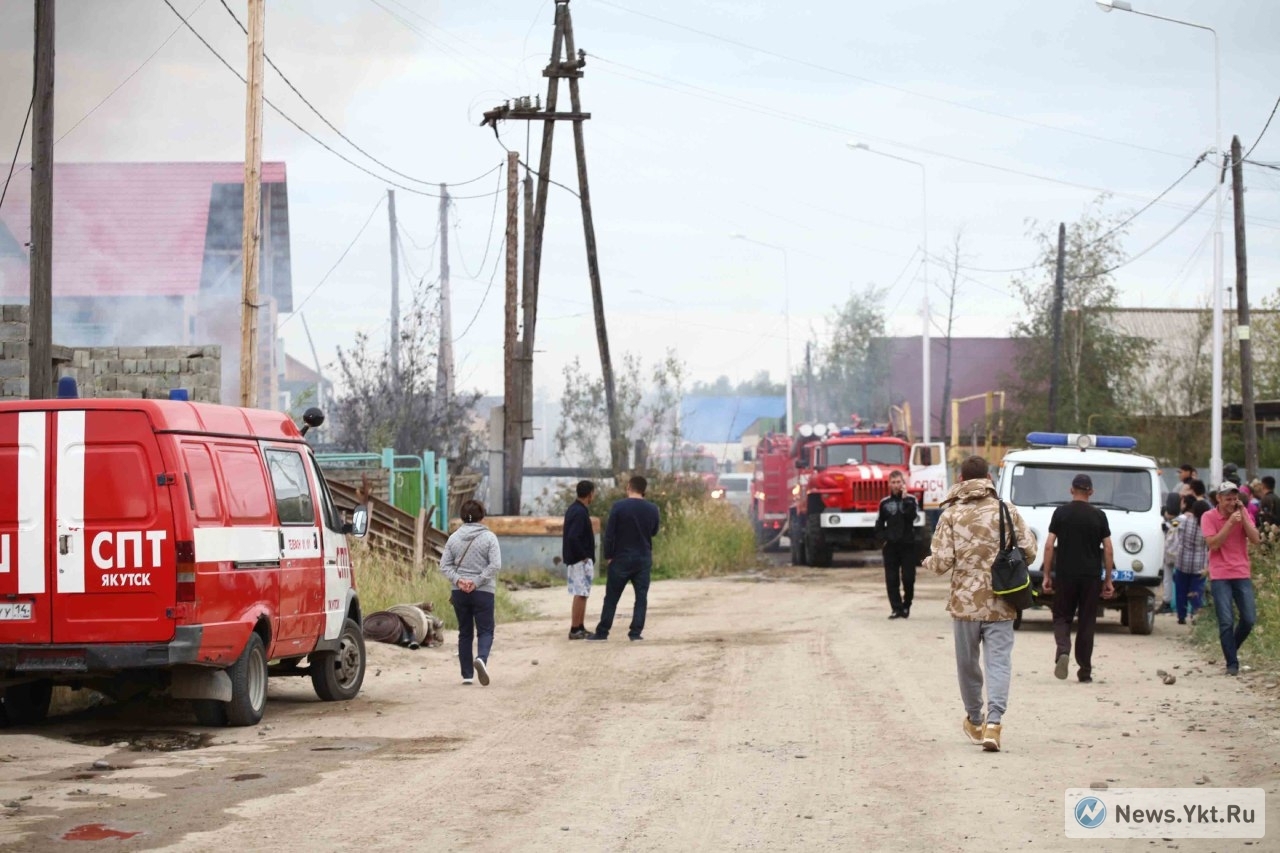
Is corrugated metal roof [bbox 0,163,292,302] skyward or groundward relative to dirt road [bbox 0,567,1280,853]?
skyward

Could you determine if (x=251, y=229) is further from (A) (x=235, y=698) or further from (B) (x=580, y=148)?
(B) (x=580, y=148)

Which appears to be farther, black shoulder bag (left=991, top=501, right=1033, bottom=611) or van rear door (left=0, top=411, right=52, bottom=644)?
van rear door (left=0, top=411, right=52, bottom=644)

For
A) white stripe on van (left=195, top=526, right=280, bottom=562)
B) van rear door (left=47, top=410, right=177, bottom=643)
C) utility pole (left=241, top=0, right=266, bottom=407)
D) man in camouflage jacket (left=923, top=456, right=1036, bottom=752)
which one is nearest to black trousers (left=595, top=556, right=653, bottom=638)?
utility pole (left=241, top=0, right=266, bottom=407)

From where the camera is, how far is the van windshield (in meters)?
20.0

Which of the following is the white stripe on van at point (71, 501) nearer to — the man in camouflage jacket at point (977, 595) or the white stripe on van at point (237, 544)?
the white stripe on van at point (237, 544)

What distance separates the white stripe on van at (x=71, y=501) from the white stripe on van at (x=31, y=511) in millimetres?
124

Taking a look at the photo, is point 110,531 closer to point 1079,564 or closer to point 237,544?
point 237,544

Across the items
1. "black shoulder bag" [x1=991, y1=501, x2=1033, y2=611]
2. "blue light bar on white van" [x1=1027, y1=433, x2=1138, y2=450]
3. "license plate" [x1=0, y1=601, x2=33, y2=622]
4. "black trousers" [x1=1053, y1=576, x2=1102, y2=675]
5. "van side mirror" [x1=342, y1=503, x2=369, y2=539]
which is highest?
"blue light bar on white van" [x1=1027, y1=433, x2=1138, y2=450]

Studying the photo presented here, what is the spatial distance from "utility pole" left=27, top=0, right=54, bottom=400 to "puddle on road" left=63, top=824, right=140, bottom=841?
29.8 ft

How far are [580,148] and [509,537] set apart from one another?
8724 millimetres

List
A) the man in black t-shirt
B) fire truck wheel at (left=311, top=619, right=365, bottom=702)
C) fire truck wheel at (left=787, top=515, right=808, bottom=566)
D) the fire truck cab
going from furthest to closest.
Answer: fire truck wheel at (left=787, top=515, right=808, bottom=566)
the man in black t-shirt
fire truck wheel at (left=311, top=619, right=365, bottom=702)
the fire truck cab

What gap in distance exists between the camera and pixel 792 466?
40.1 meters

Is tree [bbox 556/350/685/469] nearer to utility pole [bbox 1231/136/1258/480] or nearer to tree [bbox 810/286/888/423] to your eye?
utility pole [bbox 1231/136/1258/480]

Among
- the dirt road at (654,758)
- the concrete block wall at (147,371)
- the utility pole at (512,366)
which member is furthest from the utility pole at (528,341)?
the dirt road at (654,758)
